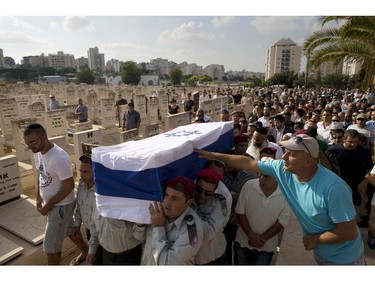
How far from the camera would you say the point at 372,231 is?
370 centimetres

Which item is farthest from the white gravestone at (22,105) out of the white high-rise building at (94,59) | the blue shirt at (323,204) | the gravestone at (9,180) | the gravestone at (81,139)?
the white high-rise building at (94,59)

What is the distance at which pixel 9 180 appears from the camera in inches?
172

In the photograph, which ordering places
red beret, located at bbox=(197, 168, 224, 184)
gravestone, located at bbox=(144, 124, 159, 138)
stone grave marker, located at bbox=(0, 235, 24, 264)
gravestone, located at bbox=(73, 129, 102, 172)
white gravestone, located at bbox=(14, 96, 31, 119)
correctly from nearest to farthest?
1. red beret, located at bbox=(197, 168, 224, 184)
2. stone grave marker, located at bbox=(0, 235, 24, 264)
3. gravestone, located at bbox=(73, 129, 102, 172)
4. gravestone, located at bbox=(144, 124, 159, 138)
5. white gravestone, located at bbox=(14, 96, 31, 119)

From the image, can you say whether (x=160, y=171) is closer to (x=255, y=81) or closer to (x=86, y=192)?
→ (x=86, y=192)

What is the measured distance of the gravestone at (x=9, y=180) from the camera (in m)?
4.30

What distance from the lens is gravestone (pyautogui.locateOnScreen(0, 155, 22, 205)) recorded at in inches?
169

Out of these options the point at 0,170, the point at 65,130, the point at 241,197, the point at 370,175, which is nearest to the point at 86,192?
the point at 241,197

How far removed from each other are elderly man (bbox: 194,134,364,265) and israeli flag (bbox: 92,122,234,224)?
815 mm

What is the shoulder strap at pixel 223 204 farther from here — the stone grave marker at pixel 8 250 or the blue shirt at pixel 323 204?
the stone grave marker at pixel 8 250

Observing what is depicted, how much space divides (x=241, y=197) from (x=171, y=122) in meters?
4.76

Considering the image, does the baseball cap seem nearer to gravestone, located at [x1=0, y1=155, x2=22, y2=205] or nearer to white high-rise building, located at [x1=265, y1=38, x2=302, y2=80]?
gravestone, located at [x1=0, y1=155, x2=22, y2=205]

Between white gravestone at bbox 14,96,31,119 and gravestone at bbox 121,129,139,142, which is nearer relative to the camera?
gravestone at bbox 121,129,139,142

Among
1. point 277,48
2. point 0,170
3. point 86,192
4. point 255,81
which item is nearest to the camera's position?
point 86,192

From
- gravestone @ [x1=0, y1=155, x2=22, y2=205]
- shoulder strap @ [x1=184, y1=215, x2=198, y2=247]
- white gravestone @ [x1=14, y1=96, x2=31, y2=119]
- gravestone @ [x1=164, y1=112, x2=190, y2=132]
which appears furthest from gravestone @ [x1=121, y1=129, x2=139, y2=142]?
white gravestone @ [x1=14, y1=96, x2=31, y2=119]
